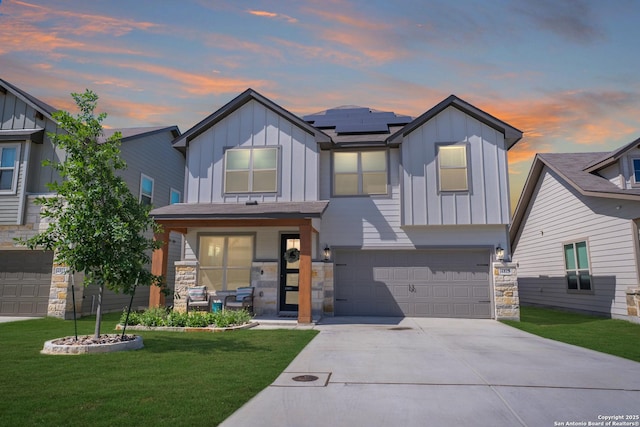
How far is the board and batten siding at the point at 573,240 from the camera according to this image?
12.5 meters

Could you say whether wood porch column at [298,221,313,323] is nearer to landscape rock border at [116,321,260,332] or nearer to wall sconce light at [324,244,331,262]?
landscape rock border at [116,321,260,332]

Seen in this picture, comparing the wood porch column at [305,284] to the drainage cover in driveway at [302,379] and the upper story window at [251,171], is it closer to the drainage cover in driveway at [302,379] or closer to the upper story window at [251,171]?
the upper story window at [251,171]

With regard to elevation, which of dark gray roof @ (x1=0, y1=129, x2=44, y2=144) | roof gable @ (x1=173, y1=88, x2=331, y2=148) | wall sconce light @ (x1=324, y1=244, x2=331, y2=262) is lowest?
wall sconce light @ (x1=324, y1=244, x2=331, y2=262)

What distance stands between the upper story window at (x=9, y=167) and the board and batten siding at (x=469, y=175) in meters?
12.9

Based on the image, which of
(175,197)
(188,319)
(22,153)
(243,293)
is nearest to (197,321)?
(188,319)

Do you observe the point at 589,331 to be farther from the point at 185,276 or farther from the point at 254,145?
the point at 185,276

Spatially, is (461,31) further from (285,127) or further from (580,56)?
(285,127)

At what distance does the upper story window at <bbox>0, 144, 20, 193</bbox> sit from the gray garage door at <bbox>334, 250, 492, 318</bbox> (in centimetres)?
1107

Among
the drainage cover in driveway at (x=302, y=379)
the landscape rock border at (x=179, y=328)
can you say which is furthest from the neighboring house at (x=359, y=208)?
the drainage cover in driveway at (x=302, y=379)

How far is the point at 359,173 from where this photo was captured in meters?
14.1

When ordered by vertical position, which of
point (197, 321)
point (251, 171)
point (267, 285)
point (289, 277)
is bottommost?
point (197, 321)

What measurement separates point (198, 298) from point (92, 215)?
5567 millimetres

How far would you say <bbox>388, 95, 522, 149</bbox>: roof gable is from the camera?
1321cm

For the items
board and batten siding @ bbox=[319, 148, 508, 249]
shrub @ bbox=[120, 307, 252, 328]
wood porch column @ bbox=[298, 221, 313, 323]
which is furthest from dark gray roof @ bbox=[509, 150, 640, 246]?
shrub @ bbox=[120, 307, 252, 328]
